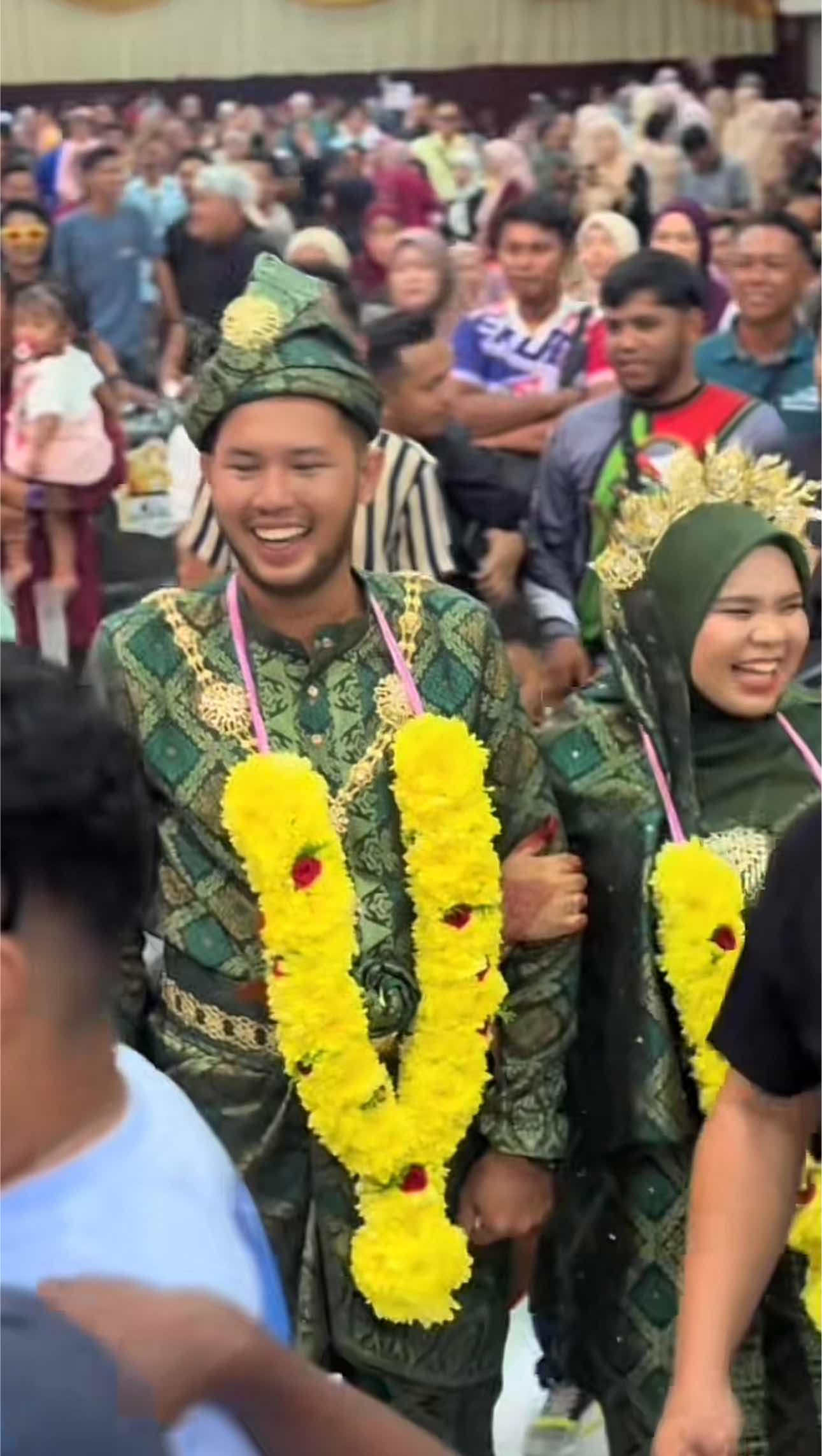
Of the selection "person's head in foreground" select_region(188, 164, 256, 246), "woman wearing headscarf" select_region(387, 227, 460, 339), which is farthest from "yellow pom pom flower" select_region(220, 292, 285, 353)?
"person's head in foreground" select_region(188, 164, 256, 246)

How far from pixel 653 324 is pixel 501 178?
16.6 ft

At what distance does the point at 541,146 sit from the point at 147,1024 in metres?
5.80

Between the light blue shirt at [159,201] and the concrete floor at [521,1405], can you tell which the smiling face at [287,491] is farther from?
the light blue shirt at [159,201]

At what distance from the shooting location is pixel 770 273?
17.2 ft

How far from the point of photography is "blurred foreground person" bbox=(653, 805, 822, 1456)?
5.45 ft

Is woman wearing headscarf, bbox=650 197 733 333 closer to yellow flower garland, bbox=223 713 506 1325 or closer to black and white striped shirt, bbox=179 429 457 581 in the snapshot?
black and white striped shirt, bbox=179 429 457 581

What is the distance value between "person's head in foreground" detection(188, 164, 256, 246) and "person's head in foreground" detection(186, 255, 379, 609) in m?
4.43

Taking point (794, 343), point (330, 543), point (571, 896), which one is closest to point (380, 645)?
point (330, 543)

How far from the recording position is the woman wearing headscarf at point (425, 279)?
5.61 meters

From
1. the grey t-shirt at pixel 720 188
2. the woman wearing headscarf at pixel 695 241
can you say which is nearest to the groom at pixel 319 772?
the woman wearing headscarf at pixel 695 241

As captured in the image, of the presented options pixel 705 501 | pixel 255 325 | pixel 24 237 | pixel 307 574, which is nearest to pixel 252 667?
pixel 307 574

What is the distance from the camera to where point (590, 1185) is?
8.27 ft

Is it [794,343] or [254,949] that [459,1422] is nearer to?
[254,949]

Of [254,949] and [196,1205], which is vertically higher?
[196,1205]
